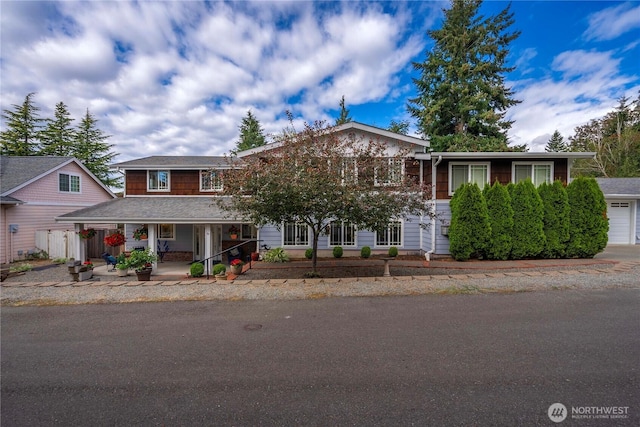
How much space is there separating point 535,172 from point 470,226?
5.05 metres

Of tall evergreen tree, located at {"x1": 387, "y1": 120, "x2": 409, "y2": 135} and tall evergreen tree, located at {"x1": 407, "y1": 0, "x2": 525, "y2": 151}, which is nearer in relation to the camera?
tall evergreen tree, located at {"x1": 407, "y1": 0, "x2": 525, "y2": 151}

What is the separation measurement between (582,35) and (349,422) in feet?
56.4

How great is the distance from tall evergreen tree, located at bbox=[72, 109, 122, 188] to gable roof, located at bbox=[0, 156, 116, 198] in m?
12.2

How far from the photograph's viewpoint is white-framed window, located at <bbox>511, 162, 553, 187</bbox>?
12.5m

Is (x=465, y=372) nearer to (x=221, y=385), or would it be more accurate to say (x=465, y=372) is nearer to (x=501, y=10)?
(x=221, y=385)

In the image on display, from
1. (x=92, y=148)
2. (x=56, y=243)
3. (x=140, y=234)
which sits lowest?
(x=56, y=243)

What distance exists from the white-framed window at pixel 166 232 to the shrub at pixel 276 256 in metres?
6.02

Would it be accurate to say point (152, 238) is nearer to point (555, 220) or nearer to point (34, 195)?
point (34, 195)

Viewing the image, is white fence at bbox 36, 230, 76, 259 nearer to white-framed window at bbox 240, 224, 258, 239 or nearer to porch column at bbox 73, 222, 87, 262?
porch column at bbox 73, 222, 87, 262

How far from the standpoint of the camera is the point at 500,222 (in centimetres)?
1072

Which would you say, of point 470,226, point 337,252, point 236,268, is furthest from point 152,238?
point 470,226

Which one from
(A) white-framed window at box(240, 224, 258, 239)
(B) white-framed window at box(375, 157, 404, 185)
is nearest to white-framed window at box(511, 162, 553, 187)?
(B) white-framed window at box(375, 157, 404, 185)

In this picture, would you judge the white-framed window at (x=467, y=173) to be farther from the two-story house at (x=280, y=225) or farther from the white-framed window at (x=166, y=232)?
the white-framed window at (x=166, y=232)

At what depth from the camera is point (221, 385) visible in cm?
309
